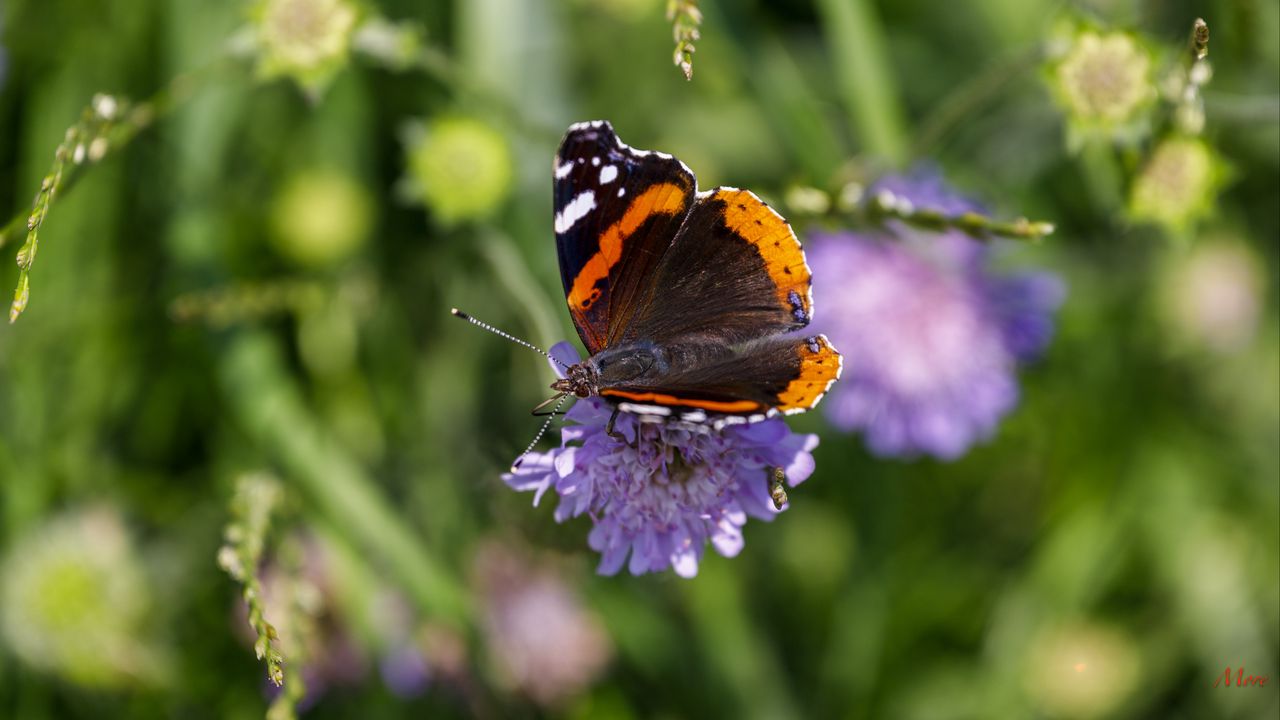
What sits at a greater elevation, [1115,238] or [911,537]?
[1115,238]

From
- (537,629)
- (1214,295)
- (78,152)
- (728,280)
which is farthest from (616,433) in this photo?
(1214,295)

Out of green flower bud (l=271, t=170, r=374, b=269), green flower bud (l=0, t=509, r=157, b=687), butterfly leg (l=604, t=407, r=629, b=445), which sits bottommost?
green flower bud (l=0, t=509, r=157, b=687)

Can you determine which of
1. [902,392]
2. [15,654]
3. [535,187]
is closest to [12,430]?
[15,654]

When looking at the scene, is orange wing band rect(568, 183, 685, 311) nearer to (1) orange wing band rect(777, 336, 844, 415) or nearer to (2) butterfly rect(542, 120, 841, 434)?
(2) butterfly rect(542, 120, 841, 434)

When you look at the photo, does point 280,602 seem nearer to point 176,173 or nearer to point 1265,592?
point 176,173

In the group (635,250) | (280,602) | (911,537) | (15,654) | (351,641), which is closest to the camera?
(635,250)

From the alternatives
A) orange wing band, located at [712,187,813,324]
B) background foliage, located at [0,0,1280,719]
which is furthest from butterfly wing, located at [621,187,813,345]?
background foliage, located at [0,0,1280,719]

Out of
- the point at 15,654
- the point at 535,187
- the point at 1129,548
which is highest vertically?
the point at 535,187

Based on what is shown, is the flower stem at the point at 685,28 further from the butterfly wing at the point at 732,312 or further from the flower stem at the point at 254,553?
the flower stem at the point at 254,553

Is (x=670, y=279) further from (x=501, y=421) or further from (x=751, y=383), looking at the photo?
(x=501, y=421)
